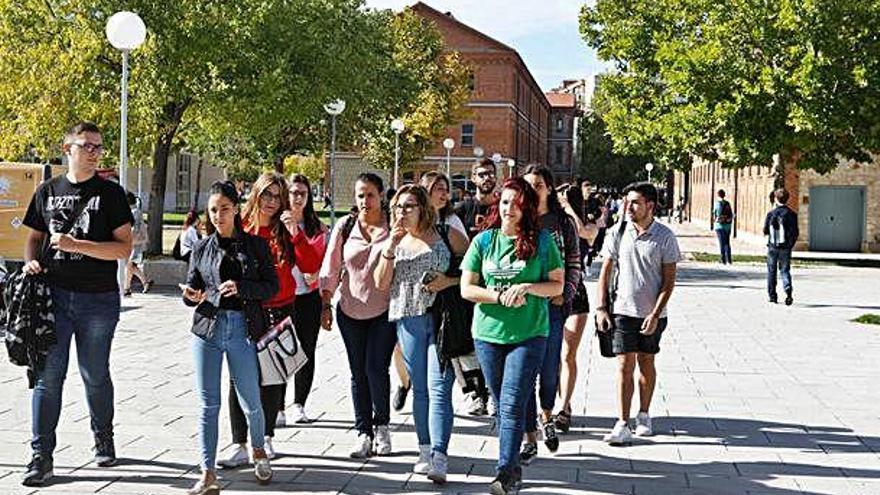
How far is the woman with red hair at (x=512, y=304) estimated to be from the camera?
6.06 metres

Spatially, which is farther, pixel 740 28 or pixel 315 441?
pixel 740 28

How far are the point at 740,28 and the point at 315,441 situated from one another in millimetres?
25893

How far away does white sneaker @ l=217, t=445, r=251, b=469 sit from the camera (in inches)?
266

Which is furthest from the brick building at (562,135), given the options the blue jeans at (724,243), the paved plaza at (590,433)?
the paved plaza at (590,433)

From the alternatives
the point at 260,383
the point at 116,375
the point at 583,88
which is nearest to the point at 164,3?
the point at 116,375

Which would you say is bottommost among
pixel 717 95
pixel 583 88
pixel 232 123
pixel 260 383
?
pixel 260 383

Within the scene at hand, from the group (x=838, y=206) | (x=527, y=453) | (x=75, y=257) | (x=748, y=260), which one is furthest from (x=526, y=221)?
(x=838, y=206)

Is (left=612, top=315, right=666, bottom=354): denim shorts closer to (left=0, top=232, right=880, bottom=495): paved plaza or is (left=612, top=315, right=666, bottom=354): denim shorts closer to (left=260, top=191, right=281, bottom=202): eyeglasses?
(left=0, top=232, right=880, bottom=495): paved plaza

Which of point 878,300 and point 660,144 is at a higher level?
point 660,144

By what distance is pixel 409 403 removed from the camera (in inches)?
354

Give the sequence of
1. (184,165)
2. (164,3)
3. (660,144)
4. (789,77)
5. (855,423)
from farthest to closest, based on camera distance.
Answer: (184,165) < (660,144) < (789,77) < (164,3) < (855,423)

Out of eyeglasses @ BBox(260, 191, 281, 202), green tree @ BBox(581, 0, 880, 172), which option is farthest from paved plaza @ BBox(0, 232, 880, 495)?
green tree @ BBox(581, 0, 880, 172)

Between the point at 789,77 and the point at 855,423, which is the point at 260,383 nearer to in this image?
the point at 855,423

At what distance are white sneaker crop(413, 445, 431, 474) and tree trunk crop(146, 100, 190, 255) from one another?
18153 millimetres
